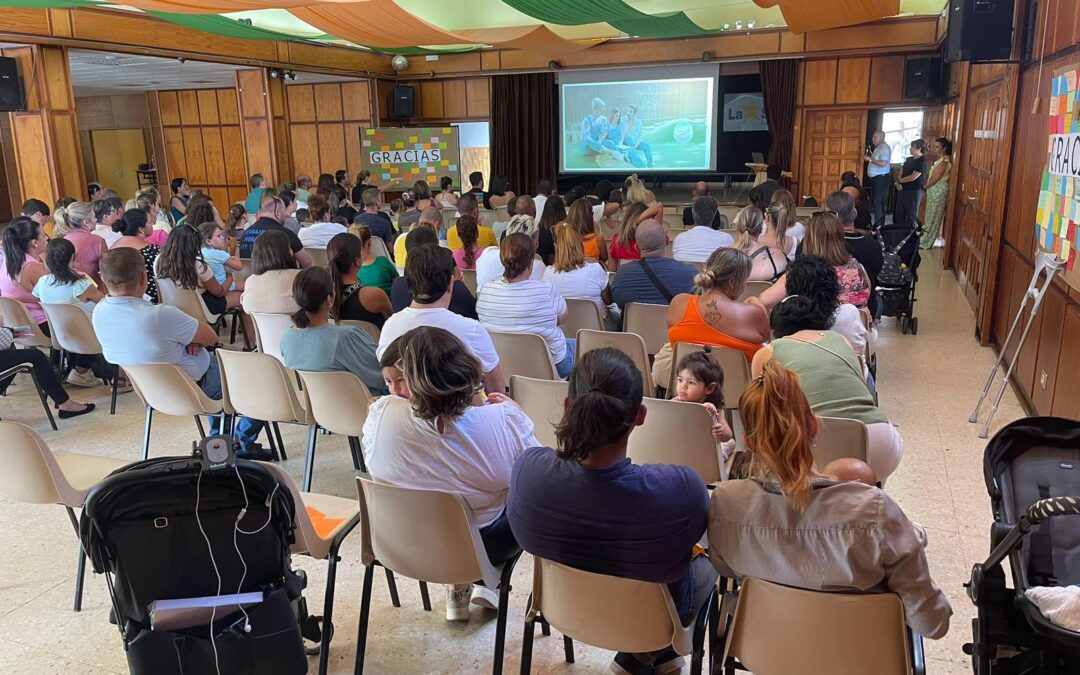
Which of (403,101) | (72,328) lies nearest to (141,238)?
(72,328)

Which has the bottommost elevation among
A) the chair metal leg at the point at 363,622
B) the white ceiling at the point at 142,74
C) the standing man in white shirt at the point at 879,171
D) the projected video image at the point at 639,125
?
the chair metal leg at the point at 363,622

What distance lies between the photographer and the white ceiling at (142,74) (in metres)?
11.0

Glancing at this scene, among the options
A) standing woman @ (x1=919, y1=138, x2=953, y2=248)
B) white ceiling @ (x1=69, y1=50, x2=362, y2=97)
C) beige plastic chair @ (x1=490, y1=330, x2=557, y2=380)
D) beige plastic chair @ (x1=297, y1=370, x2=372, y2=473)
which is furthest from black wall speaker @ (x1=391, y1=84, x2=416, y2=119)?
beige plastic chair @ (x1=297, y1=370, x2=372, y2=473)

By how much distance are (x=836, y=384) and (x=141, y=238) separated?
535 cm

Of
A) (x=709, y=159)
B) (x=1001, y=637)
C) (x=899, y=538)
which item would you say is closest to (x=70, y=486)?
(x=899, y=538)

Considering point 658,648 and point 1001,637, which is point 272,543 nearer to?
point 658,648

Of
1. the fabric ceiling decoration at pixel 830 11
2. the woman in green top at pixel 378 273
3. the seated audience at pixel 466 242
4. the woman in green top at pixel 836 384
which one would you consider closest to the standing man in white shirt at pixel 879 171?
the fabric ceiling decoration at pixel 830 11

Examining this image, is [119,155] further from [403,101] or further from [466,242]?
[466,242]

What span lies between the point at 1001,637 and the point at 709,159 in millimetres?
12471

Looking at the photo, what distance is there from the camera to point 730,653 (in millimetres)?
1895

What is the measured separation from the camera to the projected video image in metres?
13.2

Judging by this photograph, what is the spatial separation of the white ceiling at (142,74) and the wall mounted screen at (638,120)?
4435mm

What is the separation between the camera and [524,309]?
405cm

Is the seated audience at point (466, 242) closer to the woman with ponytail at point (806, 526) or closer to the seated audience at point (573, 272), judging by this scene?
the seated audience at point (573, 272)
